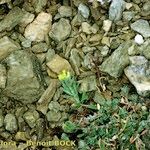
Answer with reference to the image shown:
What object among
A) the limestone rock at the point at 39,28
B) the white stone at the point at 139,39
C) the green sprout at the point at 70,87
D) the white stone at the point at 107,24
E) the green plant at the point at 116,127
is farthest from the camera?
the limestone rock at the point at 39,28

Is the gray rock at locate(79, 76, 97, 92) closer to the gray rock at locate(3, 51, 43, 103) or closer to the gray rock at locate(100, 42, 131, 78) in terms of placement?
the gray rock at locate(100, 42, 131, 78)

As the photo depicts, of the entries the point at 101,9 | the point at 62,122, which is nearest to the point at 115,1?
the point at 101,9

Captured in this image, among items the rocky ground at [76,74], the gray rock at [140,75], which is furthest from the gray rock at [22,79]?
the gray rock at [140,75]

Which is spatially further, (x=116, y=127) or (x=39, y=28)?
(x=39, y=28)

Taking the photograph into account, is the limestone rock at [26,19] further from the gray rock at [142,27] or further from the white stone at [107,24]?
the gray rock at [142,27]

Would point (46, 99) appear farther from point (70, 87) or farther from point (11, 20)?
point (11, 20)

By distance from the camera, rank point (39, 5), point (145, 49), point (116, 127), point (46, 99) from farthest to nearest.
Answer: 1. point (39, 5)
2. point (46, 99)
3. point (145, 49)
4. point (116, 127)

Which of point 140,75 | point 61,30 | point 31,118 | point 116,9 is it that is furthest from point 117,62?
point 31,118
